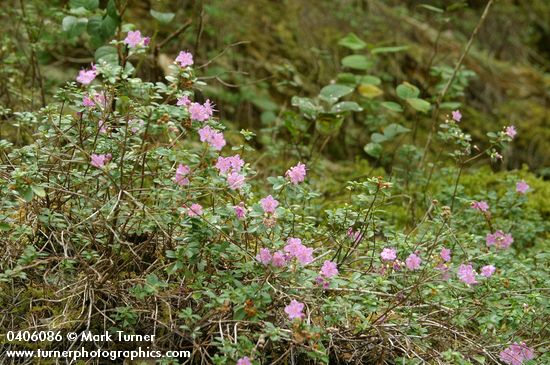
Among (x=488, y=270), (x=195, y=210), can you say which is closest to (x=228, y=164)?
(x=195, y=210)

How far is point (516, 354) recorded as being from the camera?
89.4 inches

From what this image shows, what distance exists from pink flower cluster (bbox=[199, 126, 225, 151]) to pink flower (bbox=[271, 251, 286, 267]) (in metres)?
0.40

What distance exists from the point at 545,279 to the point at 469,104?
3625 mm

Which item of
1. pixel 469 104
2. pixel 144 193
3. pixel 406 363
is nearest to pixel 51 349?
pixel 144 193

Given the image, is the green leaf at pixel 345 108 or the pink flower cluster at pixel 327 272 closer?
the pink flower cluster at pixel 327 272

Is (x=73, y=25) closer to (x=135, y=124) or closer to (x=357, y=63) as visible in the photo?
(x=135, y=124)

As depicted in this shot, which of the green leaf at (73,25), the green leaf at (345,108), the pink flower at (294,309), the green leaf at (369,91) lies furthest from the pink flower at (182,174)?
the green leaf at (369,91)

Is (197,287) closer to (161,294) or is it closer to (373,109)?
(161,294)

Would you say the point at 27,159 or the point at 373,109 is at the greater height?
the point at 27,159

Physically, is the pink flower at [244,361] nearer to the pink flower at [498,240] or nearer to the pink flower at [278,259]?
the pink flower at [278,259]

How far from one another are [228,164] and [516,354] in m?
1.15

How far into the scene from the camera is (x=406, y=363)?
2172 mm

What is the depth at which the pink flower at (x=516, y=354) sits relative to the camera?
2.26 metres

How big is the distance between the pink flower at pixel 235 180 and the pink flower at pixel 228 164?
0.14 feet
